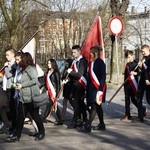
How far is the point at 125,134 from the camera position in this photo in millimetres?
9383

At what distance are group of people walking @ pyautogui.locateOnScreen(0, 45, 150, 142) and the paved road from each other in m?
0.23

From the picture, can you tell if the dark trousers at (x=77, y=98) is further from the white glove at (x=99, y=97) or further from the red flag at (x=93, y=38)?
the red flag at (x=93, y=38)

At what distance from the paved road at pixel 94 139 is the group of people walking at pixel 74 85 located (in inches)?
9.0

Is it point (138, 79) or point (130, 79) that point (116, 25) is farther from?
point (130, 79)

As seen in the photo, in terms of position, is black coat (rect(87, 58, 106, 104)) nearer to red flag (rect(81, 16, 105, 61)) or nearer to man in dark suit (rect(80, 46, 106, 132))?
man in dark suit (rect(80, 46, 106, 132))

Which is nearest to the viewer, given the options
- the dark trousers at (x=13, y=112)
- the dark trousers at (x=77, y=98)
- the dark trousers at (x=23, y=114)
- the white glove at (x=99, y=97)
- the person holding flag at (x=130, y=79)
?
the dark trousers at (x=23, y=114)

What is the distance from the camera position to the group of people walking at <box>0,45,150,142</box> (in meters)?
8.66

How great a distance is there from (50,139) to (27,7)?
1015 inches

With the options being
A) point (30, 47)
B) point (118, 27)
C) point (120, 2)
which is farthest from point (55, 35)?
point (30, 47)

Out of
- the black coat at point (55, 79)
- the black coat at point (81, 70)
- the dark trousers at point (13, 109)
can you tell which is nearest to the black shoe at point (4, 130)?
the dark trousers at point (13, 109)

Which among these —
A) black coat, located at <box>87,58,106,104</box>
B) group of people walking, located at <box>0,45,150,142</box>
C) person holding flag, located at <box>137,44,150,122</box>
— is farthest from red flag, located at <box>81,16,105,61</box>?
black coat, located at <box>87,58,106,104</box>

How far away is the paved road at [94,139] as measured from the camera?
8172mm

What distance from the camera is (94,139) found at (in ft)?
29.0

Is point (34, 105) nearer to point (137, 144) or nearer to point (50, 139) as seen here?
point (50, 139)
